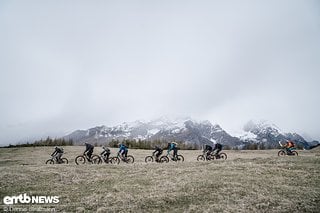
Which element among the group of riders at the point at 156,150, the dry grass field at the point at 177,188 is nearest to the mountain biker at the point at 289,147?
the group of riders at the point at 156,150

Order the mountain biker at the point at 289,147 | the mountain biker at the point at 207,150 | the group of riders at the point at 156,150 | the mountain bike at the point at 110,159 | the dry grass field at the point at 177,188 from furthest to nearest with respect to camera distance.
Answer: the mountain biker at the point at 289,147 < the mountain biker at the point at 207,150 < the mountain bike at the point at 110,159 < the group of riders at the point at 156,150 < the dry grass field at the point at 177,188

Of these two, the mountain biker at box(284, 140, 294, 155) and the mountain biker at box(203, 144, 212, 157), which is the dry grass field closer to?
the mountain biker at box(203, 144, 212, 157)

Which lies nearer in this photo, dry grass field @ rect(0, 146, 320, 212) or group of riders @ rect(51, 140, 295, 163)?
dry grass field @ rect(0, 146, 320, 212)

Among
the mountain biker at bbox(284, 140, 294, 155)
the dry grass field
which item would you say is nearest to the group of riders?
the mountain biker at bbox(284, 140, 294, 155)

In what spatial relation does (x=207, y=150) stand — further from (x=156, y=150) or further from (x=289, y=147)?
(x=289, y=147)

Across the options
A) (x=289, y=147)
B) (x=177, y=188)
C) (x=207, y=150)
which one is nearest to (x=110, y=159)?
(x=207, y=150)

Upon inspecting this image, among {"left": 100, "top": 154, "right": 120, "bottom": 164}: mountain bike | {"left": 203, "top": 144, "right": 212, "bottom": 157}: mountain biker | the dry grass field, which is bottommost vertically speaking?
the dry grass field

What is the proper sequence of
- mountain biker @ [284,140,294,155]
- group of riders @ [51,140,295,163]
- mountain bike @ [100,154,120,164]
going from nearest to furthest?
group of riders @ [51,140,295,163] → mountain bike @ [100,154,120,164] → mountain biker @ [284,140,294,155]

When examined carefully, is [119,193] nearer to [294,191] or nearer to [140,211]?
[140,211]

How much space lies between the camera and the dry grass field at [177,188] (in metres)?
10.5

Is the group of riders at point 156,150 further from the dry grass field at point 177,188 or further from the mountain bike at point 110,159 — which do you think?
the dry grass field at point 177,188

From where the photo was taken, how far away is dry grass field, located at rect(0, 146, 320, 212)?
10508mm

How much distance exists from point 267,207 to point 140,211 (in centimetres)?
560

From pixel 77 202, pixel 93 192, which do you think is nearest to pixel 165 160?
pixel 93 192
